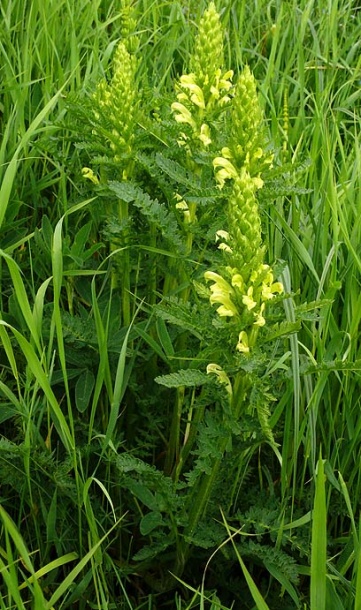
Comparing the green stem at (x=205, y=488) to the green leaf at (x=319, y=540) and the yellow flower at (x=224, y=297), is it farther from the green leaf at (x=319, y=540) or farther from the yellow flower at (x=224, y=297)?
the green leaf at (x=319, y=540)

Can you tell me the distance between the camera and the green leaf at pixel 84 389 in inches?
72.0

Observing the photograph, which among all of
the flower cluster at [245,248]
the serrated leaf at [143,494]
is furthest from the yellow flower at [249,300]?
the serrated leaf at [143,494]

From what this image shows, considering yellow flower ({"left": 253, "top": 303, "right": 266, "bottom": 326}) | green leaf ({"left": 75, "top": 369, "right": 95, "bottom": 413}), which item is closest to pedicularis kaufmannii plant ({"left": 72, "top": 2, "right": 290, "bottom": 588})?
yellow flower ({"left": 253, "top": 303, "right": 266, "bottom": 326})

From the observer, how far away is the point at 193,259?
188 cm

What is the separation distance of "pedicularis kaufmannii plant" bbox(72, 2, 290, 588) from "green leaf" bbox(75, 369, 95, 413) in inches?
4.5

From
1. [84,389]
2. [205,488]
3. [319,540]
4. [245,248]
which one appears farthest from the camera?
[84,389]

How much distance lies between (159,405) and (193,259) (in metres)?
0.36

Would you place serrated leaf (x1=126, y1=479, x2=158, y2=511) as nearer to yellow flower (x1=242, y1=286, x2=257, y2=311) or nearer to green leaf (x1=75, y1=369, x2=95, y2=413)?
green leaf (x1=75, y1=369, x2=95, y2=413)

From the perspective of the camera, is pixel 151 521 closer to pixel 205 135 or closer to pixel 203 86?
pixel 205 135

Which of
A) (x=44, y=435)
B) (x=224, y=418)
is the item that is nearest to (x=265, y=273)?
(x=224, y=418)

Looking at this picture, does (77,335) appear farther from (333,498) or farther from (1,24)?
(1,24)

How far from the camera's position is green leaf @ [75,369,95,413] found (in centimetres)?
183

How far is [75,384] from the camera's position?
6.42 ft

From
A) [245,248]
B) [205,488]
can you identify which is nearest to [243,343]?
[245,248]
